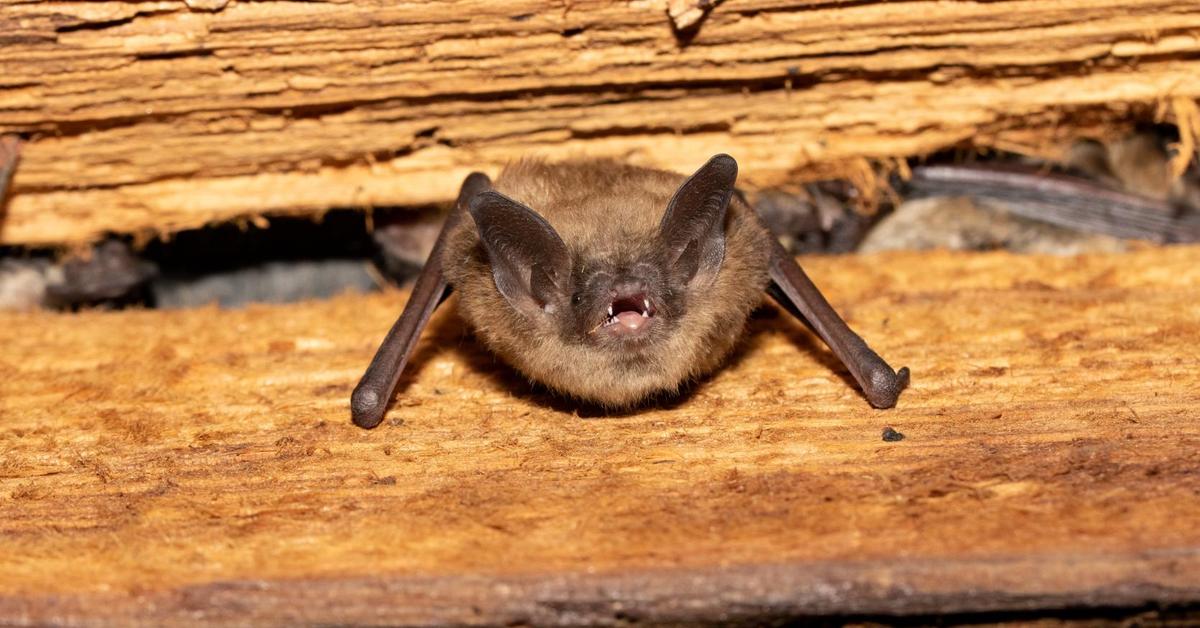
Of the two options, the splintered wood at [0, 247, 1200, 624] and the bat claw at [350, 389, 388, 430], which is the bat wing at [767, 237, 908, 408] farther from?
the bat claw at [350, 389, 388, 430]

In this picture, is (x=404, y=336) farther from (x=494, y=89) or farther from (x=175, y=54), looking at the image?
(x=175, y=54)

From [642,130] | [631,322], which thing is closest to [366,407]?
Answer: [631,322]

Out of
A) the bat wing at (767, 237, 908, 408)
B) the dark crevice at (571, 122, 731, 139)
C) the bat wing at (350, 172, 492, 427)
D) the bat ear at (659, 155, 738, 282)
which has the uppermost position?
the bat ear at (659, 155, 738, 282)

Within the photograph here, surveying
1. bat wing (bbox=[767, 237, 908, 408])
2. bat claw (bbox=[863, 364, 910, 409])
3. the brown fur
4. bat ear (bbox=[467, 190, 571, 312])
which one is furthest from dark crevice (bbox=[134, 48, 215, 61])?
bat claw (bbox=[863, 364, 910, 409])

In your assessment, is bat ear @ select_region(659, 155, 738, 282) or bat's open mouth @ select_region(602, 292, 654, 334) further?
bat's open mouth @ select_region(602, 292, 654, 334)

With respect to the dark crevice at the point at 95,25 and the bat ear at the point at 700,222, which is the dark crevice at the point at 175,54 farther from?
the bat ear at the point at 700,222

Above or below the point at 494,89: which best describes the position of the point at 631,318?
below

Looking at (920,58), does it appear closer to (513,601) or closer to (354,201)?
(354,201)

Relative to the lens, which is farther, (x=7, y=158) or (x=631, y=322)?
(x=7, y=158)
